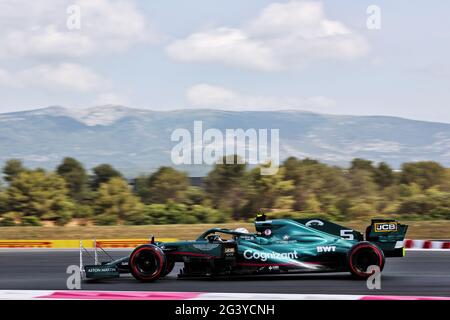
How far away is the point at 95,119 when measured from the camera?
18362 cm

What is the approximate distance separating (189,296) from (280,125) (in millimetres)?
147268

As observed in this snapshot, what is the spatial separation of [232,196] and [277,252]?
76.4 feet

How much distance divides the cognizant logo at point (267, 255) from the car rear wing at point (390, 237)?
4.55 ft

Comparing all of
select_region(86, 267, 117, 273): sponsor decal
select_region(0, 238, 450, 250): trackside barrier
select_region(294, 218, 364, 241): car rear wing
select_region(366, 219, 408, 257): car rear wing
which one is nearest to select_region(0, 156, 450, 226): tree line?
select_region(0, 238, 450, 250): trackside barrier

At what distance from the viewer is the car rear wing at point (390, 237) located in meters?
11.9

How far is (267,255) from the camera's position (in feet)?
39.0

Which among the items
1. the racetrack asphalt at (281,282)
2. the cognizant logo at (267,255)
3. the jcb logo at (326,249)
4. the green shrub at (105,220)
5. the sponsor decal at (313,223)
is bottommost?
the racetrack asphalt at (281,282)

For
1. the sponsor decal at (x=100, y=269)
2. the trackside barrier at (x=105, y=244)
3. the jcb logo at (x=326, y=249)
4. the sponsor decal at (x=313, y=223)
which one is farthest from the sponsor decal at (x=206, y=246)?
the trackside barrier at (x=105, y=244)

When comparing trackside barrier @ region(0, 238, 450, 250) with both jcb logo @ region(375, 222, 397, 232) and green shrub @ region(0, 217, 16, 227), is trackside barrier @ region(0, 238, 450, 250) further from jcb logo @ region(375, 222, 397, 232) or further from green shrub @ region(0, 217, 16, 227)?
green shrub @ region(0, 217, 16, 227)

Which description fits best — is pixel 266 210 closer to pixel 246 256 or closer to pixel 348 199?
pixel 348 199

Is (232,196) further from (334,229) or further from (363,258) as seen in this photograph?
(363,258)

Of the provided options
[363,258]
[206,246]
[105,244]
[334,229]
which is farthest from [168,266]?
[105,244]

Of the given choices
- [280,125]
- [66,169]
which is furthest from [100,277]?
[280,125]

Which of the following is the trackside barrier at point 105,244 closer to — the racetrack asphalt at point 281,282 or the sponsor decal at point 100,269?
the racetrack asphalt at point 281,282
